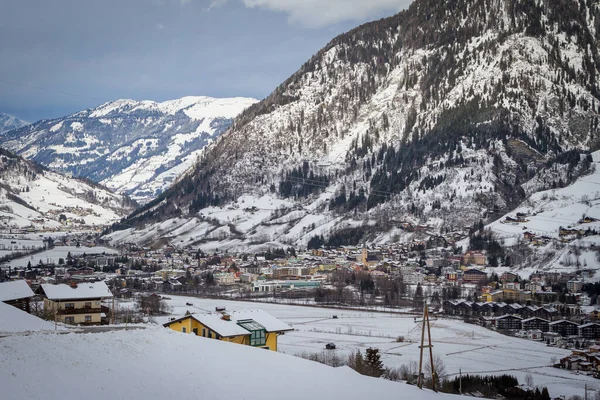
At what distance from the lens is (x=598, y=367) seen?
50.8 metres

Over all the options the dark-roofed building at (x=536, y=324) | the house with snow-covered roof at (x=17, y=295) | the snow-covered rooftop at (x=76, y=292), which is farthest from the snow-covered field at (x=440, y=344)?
the house with snow-covered roof at (x=17, y=295)

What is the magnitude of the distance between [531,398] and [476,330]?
33.6m

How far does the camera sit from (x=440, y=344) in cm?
6066

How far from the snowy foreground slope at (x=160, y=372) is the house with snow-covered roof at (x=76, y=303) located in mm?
20317

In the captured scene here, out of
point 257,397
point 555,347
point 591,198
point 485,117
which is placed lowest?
point 555,347

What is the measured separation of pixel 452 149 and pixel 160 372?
14617 centimetres

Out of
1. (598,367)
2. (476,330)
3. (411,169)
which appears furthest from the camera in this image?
(411,169)

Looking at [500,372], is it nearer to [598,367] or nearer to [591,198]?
[598,367]

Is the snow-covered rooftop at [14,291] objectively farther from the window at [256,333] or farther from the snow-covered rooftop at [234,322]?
the window at [256,333]

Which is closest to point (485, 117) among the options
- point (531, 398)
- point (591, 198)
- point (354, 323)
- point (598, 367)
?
point (591, 198)

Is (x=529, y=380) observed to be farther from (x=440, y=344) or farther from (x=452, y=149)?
(x=452, y=149)

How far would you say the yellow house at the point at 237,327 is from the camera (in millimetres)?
33719

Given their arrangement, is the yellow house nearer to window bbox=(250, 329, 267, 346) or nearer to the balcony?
window bbox=(250, 329, 267, 346)

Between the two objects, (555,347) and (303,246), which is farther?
(303,246)
